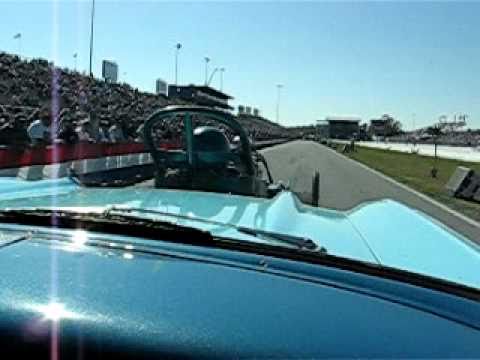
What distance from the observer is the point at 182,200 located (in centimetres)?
339

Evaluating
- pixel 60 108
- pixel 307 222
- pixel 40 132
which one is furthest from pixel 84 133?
pixel 307 222

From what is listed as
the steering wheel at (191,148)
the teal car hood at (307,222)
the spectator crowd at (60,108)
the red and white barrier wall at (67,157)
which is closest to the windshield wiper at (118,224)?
the teal car hood at (307,222)

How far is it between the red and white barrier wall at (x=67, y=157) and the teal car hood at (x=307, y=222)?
7.37m

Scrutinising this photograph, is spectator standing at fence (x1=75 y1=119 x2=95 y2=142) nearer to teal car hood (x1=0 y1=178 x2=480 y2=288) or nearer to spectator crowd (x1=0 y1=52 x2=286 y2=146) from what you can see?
spectator crowd (x1=0 y1=52 x2=286 y2=146)

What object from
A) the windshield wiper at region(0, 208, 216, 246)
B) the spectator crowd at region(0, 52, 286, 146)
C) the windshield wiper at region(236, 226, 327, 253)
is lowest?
the windshield wiper at region(236, 226, 327, 253)

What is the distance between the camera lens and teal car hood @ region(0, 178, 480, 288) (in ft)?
8.55

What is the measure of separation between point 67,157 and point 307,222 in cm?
1669

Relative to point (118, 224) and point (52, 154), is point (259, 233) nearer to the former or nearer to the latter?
point (118, 224)

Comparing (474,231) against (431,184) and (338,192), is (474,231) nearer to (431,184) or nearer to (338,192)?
(338,192)

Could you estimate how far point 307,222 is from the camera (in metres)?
3.32

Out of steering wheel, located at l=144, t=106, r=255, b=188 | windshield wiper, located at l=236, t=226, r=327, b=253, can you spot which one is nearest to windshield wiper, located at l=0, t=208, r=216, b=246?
windshield wiper, located at l=236, t=226, r=327, b=253

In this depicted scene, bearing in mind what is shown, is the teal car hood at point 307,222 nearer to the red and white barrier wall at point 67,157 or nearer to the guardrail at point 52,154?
the red and white barrier wall at point 67,157

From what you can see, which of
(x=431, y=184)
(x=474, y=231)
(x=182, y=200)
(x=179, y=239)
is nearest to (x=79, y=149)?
(x=474, y=231)

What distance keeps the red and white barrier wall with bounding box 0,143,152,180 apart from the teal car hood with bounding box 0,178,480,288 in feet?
24.2
